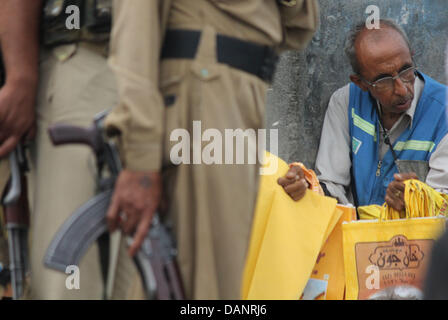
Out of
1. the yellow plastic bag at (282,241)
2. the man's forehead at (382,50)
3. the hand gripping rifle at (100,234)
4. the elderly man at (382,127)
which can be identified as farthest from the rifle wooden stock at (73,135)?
the man's forehead at (382,50)

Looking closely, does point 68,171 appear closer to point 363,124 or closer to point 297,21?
point 297,21

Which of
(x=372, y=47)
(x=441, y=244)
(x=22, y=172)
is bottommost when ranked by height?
(x=441, y=244)

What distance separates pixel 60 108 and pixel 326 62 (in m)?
2.68

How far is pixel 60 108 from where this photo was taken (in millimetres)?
2127

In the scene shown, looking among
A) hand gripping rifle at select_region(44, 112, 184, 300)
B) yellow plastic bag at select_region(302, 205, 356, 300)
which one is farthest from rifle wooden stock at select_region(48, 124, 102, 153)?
yellow plastic bag at select_region(302, 205, 356, 300)

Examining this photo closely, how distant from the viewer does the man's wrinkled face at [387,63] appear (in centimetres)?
399

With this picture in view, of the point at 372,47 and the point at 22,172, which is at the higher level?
the point at 372,47

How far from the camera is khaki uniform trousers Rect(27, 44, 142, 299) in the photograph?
2.06 meters

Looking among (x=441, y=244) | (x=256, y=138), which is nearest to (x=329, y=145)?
(x=256, y=138)

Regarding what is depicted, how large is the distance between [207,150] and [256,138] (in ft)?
0.66

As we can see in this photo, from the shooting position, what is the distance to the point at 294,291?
2.97m

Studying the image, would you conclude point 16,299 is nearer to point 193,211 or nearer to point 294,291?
point 193,211

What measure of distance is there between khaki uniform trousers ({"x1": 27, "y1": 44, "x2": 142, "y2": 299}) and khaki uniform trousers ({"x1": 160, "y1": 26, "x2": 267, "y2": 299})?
18 centimetres

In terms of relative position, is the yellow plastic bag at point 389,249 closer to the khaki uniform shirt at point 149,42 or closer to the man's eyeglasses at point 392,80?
the man's eyeglasses at point 392,80
